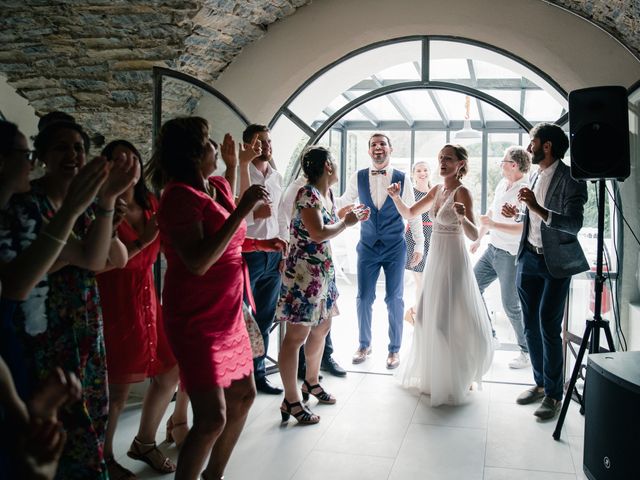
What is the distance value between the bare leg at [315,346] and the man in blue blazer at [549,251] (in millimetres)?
1203

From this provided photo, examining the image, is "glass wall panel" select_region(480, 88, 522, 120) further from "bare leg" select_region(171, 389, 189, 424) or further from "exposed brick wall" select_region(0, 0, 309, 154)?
"bare leg" select_region(171, 389, 189, 424)

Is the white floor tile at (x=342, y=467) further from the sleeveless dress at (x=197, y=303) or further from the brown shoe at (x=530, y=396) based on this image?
the brown shoe at (x=530, y=396)

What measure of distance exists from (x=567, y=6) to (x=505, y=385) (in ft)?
8.28

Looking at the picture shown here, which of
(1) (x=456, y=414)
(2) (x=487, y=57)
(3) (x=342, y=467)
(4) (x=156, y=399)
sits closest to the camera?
(4) (x=156, y=399)

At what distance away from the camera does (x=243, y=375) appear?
7.43 feet

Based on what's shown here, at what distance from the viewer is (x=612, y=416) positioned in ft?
7.93

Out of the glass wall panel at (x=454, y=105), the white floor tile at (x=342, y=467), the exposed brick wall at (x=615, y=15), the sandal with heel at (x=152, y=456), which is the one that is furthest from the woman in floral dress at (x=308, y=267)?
the glass wall panel at (x=454, y=105)

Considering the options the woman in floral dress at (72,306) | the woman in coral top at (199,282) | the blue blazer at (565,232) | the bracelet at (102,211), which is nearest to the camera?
the woman in floral dress at (72,306)

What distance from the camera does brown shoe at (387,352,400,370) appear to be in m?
4.49

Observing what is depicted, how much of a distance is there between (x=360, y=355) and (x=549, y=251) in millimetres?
1795

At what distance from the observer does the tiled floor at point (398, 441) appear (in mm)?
2801

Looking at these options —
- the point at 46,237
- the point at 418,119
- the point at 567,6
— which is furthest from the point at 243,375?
the point at 418,119

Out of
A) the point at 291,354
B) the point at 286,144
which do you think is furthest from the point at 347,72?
the point at 291,354

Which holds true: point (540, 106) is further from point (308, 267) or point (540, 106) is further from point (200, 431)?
point (200, 431)
